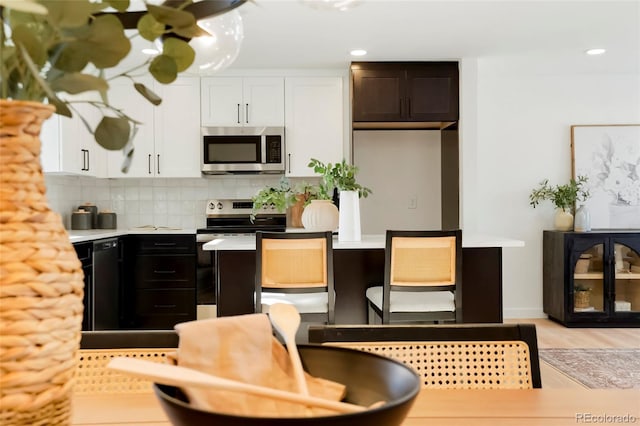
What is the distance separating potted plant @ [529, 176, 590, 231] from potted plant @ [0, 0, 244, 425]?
4.94 metres

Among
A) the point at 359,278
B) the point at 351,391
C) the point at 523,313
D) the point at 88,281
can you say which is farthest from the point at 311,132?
the point at 351,391

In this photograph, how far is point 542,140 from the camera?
17.0 ft

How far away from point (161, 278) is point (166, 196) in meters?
0.89

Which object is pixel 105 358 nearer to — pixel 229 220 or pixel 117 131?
pixel 117 131

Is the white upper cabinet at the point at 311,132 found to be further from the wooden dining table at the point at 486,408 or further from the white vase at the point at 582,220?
the wooden dining table at the point at 486,408

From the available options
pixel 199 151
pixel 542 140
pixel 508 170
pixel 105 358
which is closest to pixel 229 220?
pixel 199 151

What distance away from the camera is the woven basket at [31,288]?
0.44m

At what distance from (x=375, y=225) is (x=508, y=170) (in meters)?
1.38

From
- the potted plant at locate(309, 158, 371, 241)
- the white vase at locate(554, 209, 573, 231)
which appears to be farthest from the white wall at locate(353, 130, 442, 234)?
the potted plant at locate(309, 158, 371, 241)

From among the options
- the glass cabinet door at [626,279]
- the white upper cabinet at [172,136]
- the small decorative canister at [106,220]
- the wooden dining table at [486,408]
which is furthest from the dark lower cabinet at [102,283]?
the glass cabinet door at [626,279]

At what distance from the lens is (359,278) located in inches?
123

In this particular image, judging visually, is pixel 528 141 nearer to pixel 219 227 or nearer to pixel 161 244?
pixel 219 227

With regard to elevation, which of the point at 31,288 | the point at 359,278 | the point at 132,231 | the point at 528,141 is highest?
the point at 528,141

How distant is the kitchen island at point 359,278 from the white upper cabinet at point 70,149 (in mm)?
1639
